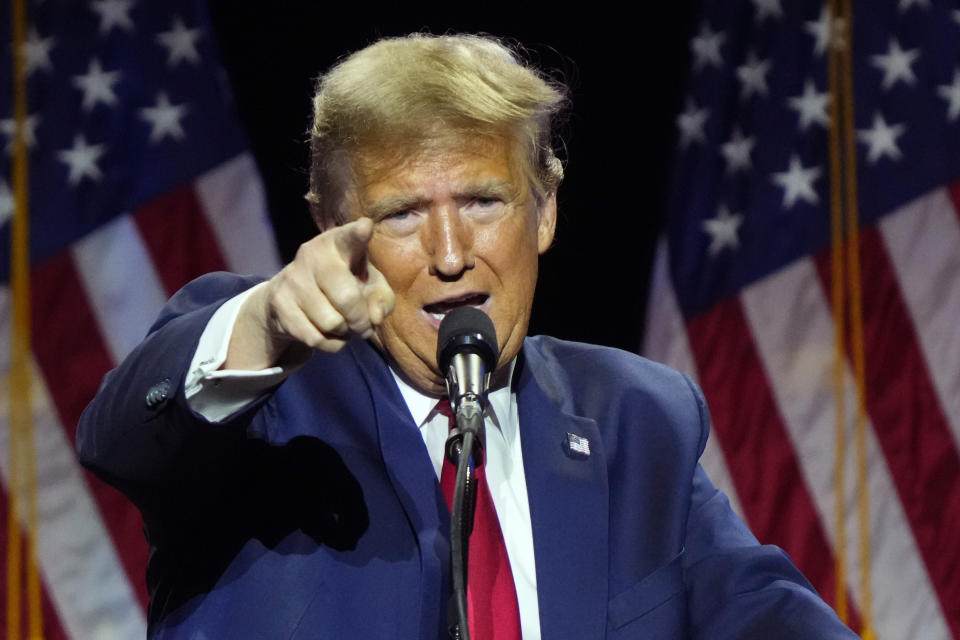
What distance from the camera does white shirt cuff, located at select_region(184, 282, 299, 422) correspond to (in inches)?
46.1

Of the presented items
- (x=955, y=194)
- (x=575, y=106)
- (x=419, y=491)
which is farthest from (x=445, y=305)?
(x=955, y=194)

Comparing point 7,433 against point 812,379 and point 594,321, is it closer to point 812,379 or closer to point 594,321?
point 594,321

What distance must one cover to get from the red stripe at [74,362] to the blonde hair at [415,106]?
1816mm

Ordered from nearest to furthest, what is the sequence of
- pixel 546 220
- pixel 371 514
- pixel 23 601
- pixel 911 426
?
pixel 371 514, pixel 546 220, pixel 23 601, pixel 911 426

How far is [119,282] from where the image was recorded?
10.8 ft

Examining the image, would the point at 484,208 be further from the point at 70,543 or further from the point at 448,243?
the point at 70,543

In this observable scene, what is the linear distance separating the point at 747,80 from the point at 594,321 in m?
0.85

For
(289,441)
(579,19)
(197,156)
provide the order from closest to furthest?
(289,441)
(579,19)
(197,156)

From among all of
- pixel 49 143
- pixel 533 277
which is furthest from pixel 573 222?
pixel 533 277

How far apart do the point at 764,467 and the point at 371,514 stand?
2234 mm

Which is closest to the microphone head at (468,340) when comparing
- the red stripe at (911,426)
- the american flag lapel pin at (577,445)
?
the american flag lapel pin at (577,445)

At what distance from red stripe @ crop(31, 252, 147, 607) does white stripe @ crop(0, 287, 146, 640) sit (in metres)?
0.02

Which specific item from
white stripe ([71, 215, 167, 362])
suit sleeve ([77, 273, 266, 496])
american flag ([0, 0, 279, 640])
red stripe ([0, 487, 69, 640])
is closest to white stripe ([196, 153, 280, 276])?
american flag ([0, 0, 279, 640])

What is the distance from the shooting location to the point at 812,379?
3.45 m
